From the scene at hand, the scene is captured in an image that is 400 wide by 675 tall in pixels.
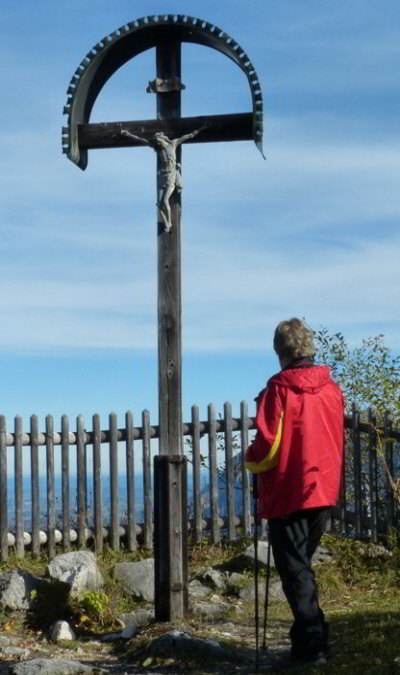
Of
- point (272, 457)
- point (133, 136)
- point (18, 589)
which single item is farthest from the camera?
point (18, 589)

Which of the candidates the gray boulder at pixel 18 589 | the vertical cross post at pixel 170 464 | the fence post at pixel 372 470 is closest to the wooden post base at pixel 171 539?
the vertical cross post at pixel 170 464

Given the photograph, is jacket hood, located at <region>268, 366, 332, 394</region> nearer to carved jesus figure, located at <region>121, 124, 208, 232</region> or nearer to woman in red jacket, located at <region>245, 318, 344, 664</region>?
woman in red jacket, located at <region>245, 318, 344, 664</region>

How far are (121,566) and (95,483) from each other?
9.23 ft

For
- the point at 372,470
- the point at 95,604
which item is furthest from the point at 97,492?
the point at 95,604

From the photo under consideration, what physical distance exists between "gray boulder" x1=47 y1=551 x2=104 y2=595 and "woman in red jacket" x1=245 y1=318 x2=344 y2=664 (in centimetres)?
310

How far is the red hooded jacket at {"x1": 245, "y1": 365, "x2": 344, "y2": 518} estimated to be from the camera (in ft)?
21.0

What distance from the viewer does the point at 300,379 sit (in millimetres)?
6457

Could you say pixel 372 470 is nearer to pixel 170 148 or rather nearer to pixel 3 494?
pixel 3 494

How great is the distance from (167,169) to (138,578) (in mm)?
3969

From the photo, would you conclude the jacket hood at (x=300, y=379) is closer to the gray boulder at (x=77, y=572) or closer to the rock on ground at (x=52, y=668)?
the rock on ground at (x=52, y=668)

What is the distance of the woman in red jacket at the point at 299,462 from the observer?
6414mm

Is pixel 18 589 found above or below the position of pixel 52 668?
above

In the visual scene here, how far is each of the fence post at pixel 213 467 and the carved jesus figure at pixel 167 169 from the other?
16.6 ft

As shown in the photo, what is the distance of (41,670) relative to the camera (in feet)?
22.4
